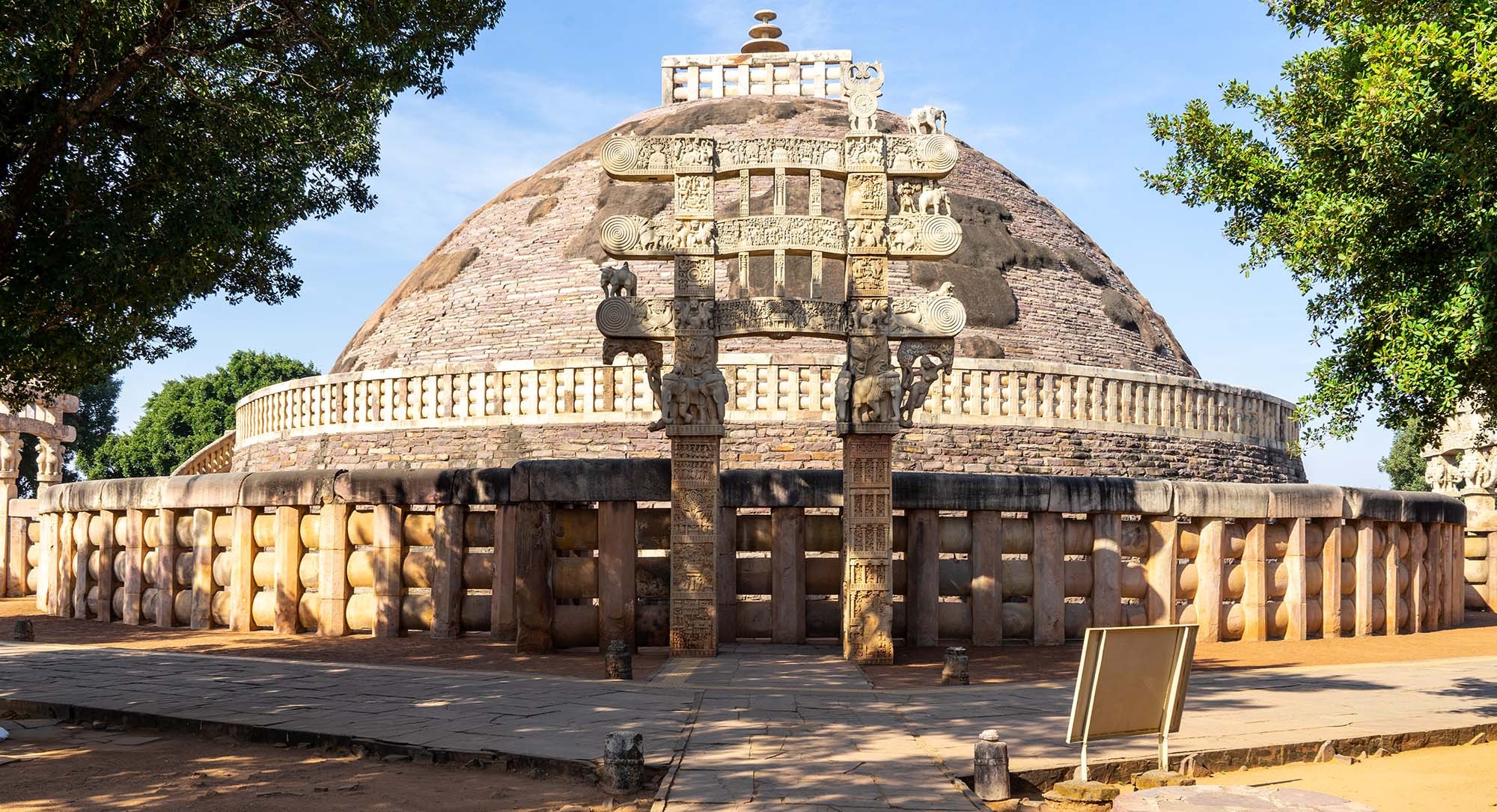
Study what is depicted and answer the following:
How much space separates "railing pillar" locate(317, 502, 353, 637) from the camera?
36.3ft

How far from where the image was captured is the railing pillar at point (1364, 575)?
38.8 ft

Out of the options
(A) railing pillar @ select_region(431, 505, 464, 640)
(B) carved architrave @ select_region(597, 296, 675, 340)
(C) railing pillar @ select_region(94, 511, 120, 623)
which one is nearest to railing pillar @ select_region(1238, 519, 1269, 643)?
(B) carved architrave @ select_region(597, 296, 675, 340)

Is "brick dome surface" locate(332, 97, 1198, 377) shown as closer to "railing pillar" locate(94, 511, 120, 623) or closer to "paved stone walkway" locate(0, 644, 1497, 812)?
"railing pillar" locate(94, 511, 120, 623)

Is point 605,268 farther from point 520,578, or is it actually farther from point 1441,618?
point 1441,618

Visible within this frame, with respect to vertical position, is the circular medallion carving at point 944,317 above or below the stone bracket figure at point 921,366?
above

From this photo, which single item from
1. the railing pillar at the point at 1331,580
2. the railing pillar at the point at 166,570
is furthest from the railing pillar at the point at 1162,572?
the railing pillar at the point at 166,570

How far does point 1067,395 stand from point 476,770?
1658 centimetres

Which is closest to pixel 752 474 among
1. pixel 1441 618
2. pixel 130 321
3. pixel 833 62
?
pixel 130 321

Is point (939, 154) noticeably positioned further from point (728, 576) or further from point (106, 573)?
point (106, 573)

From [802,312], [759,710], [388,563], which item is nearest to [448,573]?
[388,563]

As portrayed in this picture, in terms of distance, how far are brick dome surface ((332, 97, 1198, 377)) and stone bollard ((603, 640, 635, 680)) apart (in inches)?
544

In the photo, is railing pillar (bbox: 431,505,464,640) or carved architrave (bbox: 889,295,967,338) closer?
carved architrave (bbox: 889,295,967,338)

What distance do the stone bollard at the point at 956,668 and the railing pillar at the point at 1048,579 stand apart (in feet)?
7.64

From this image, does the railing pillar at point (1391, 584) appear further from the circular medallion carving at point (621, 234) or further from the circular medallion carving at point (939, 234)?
the circular medallion carving at point (621, 234)
